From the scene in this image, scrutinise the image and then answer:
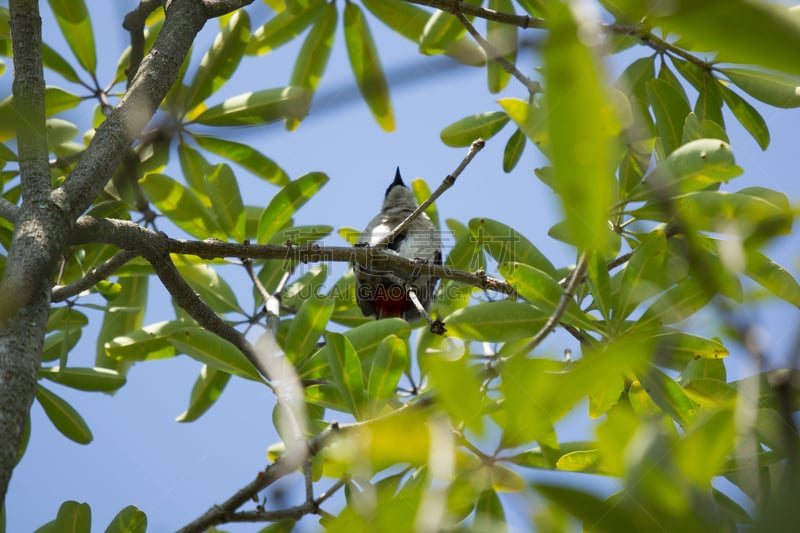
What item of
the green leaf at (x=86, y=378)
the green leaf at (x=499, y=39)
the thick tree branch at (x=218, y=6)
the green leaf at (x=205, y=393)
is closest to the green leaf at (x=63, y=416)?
the green leaf at (x=86, y=378)

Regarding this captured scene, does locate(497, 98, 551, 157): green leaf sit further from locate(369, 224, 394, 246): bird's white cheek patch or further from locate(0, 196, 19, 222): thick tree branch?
locate(369, 224, 394, 246): bird's white cheek patch

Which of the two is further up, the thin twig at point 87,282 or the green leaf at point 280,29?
the green leaf at point 280,29

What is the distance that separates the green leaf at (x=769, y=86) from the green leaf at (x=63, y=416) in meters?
2.89

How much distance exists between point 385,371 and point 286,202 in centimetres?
107

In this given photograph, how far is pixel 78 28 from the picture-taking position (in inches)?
116

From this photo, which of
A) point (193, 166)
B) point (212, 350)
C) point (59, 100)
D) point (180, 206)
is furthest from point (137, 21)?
point (59, 100)

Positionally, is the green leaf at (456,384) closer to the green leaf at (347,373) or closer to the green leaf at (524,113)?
the green leaf at (524,113)

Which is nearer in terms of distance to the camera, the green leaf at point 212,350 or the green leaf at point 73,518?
the green leaf at point 73,518

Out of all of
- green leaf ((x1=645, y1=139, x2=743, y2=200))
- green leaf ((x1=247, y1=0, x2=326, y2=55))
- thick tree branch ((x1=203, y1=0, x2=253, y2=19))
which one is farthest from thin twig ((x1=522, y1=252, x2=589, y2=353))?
green leaf ((x1=247, y1=0, x2=326, y2=55))

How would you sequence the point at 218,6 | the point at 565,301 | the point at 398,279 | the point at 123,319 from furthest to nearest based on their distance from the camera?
the point at 398,279, the point at 123,319, the point at 218,6, the point at 565,301

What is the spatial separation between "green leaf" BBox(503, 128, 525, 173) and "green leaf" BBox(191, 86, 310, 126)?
962mm

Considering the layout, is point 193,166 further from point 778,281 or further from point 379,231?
point 778,281

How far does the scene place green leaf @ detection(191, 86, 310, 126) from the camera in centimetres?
267

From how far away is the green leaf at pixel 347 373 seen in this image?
1.74 m
